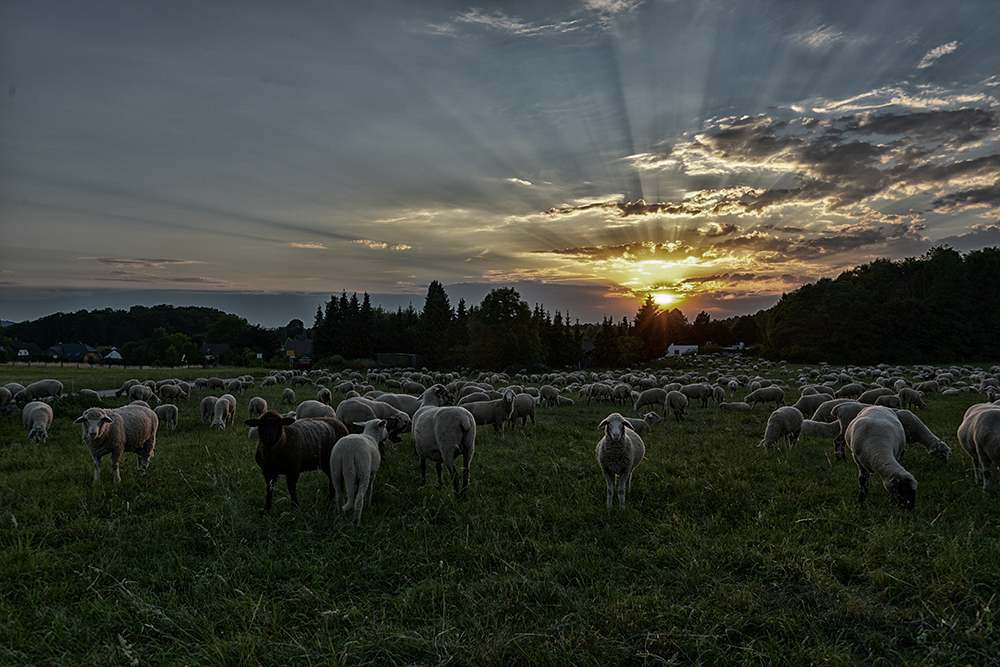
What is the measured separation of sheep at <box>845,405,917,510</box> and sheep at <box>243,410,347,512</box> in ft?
31.4

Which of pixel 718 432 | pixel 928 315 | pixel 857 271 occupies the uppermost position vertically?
pixel 857 271

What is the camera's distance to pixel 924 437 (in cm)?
A: 1029

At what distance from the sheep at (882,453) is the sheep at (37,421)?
2052cm

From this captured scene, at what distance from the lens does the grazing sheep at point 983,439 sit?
821 centimetres

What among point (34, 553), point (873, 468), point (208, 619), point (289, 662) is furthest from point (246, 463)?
point (873, 468)

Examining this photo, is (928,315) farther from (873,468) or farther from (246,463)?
(246,463)

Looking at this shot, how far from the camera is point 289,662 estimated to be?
3916 mm

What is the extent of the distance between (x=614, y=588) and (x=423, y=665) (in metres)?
2.35

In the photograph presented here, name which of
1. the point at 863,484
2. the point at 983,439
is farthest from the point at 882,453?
the point at 983,439

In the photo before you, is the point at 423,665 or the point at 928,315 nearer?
the point at 423,665

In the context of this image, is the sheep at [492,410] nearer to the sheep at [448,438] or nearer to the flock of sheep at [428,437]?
the flock of sheep at [428,437]

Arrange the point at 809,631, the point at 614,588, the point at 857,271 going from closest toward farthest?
the point at 809,631
the point at 614,588
the point at 857,271

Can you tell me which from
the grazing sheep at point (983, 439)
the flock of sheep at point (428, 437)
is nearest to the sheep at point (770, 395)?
the flock of sheep at point (428, 437)

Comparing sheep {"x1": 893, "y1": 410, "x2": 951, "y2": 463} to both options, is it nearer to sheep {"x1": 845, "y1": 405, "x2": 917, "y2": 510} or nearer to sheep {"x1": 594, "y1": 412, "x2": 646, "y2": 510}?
sheep {"x1": 845, "y1": 405, "x2": 917, "y2": 510}
